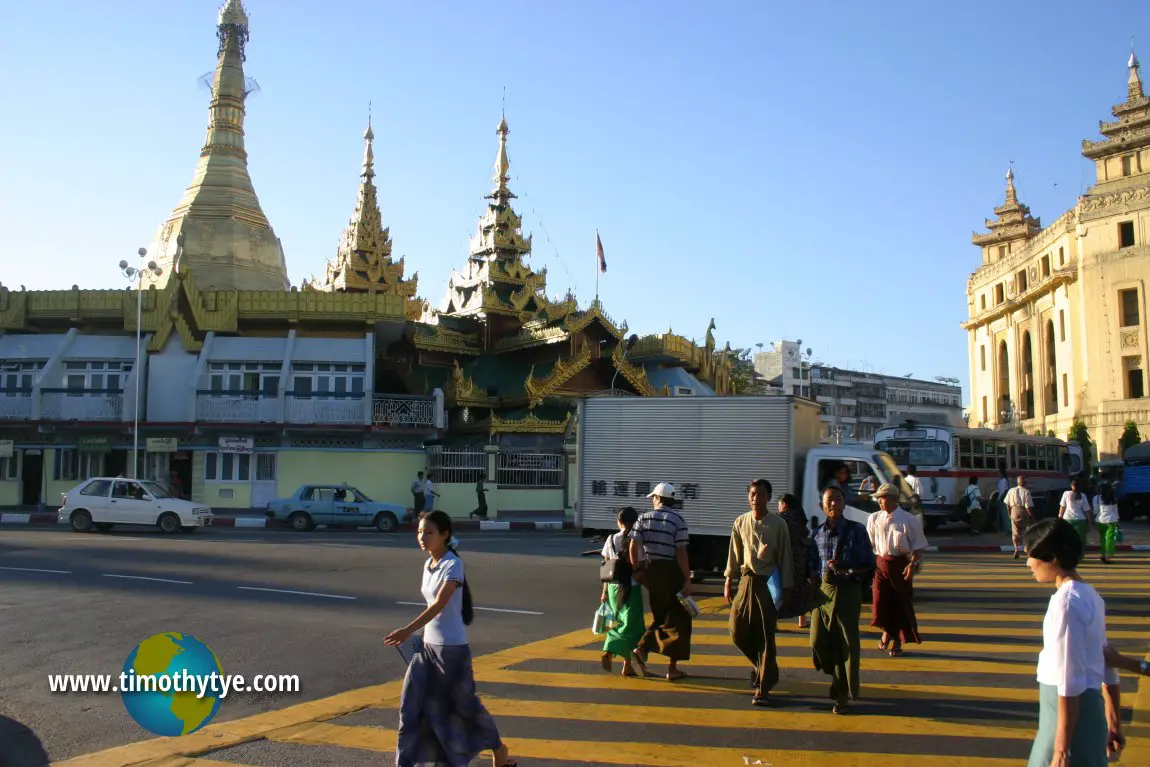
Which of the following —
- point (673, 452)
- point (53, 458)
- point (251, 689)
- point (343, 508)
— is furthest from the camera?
point (53, 458)

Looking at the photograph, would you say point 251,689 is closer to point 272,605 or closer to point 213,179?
point 272,605

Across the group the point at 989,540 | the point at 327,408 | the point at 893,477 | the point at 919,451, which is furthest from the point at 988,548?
the point at 327,408

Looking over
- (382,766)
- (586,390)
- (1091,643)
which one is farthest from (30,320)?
(1091,643)

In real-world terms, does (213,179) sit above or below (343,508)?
above

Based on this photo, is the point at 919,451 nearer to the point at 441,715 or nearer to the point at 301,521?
the point at 301,521

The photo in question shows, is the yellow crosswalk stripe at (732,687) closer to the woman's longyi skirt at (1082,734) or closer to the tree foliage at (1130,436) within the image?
the woman's longyi skirt at (1082,734)

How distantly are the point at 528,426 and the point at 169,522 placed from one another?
1424 cm

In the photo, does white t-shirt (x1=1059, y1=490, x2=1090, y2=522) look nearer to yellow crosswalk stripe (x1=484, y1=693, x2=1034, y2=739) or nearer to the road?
the road

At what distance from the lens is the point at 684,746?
19.9ft

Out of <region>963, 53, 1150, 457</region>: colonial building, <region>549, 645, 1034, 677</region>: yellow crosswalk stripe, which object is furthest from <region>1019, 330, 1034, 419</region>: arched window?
<region>549, 645, 1034, 677</region>: yellow crosswalk stripe

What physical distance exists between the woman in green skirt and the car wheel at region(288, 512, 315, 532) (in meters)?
19.2

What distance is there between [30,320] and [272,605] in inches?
1083

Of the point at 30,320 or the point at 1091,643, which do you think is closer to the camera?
the point at 1091,643

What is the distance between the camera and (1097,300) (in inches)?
2014
